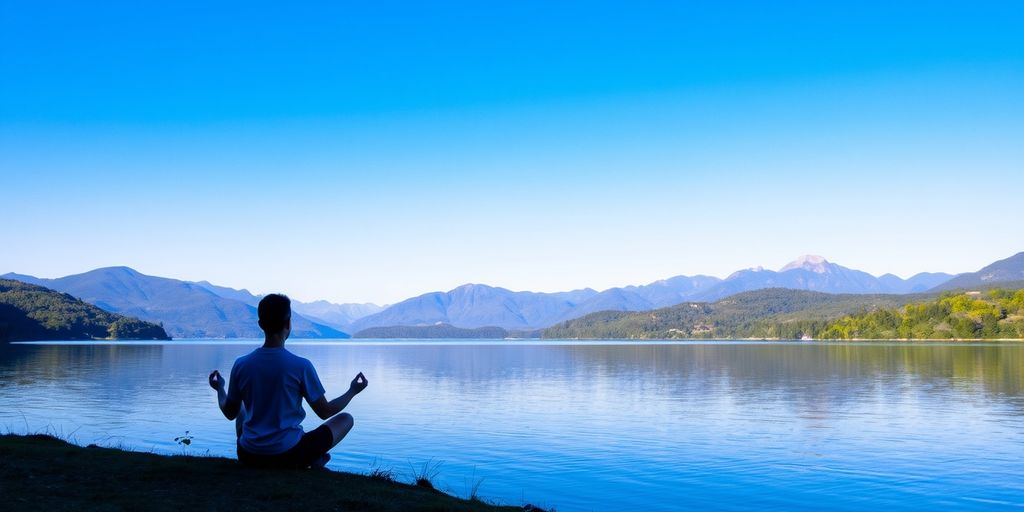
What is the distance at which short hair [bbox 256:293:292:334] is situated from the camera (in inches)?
440

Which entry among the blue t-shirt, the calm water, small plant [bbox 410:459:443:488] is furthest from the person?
small plant [bbox 410:459:443:488]

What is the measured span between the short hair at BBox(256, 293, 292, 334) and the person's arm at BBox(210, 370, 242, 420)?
103cm

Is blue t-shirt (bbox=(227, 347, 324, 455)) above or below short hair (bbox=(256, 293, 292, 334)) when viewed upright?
below

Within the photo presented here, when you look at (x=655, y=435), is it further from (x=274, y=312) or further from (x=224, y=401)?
(x=274, y=312)

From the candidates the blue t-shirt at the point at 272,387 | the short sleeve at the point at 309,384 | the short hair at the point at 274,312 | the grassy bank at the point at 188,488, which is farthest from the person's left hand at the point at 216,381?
the grassy bank at the point at 188,488

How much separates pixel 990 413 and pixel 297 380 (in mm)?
41932

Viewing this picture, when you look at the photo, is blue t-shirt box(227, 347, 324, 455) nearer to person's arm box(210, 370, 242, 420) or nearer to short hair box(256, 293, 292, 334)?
person's arm box(210, 370, 242, 420)

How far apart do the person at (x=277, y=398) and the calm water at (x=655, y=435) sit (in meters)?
9.90

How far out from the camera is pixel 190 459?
16500 mm

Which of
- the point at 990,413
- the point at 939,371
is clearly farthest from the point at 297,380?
the point at 939,371

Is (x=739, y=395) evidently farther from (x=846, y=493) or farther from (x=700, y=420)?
(x=846, y=493)

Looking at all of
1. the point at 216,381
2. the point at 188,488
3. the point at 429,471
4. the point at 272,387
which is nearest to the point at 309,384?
the point at 272,387

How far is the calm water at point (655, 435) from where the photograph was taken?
76.2 feet

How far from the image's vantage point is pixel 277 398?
11828mm
